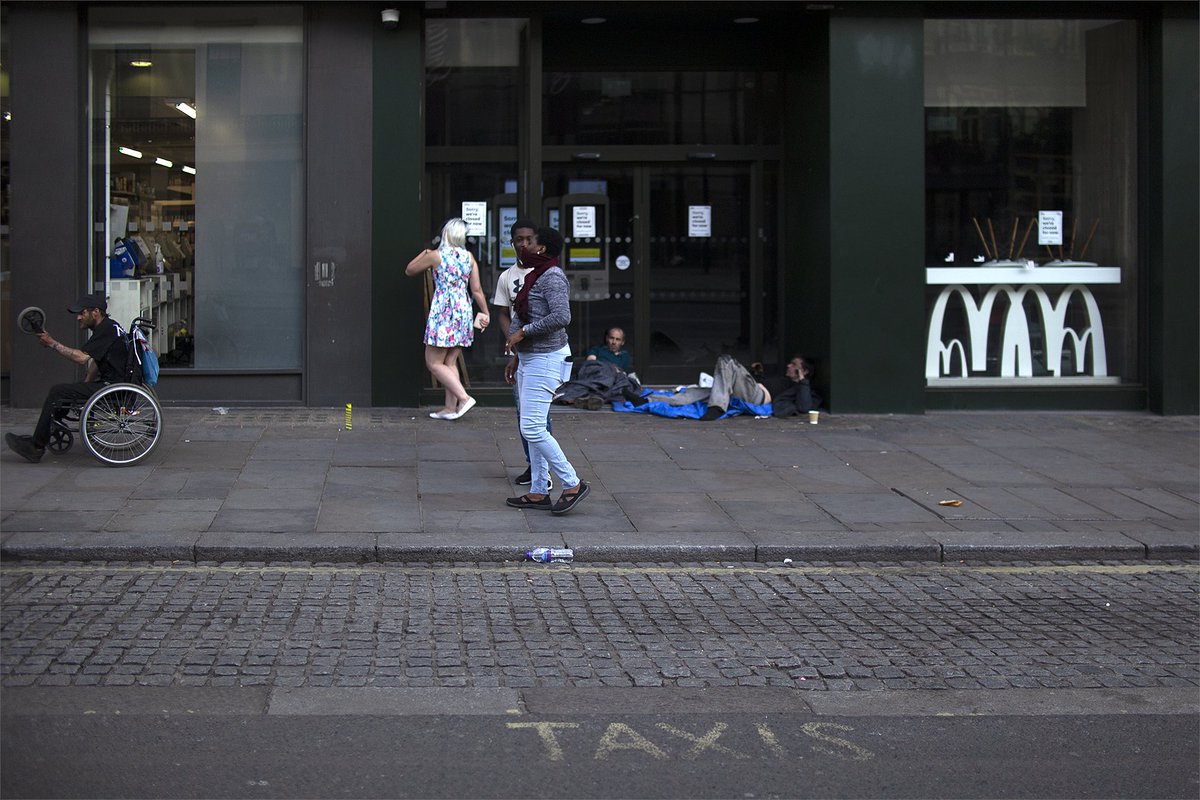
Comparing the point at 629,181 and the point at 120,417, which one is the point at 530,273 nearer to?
the point at 120,417

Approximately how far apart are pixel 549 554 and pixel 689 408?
5256mm

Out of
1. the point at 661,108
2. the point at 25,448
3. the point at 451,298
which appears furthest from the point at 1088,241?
the point at 25,448

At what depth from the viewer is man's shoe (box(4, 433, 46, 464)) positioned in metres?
10.0

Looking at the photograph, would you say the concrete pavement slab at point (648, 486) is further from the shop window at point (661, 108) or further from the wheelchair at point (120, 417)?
the shop window at point (661, 108)

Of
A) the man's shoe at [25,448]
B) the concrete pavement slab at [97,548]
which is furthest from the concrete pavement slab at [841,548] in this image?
the man's shoe at [25,448]

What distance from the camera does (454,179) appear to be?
13898mm

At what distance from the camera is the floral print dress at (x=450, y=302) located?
12.5 meters

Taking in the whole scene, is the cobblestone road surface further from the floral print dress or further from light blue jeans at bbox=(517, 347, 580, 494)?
the floral print dress

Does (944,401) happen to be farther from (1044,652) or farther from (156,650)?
(156,650)

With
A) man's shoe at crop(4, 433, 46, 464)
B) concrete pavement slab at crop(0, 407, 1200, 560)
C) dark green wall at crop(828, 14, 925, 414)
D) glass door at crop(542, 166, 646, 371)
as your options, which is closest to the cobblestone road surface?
concrete pavement slab at crop(0, 407, 1200, 560)

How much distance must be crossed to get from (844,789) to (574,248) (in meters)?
10.4

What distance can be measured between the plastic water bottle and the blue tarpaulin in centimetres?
510

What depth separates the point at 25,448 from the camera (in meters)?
10.0

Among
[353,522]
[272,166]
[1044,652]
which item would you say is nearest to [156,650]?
[353,522]
